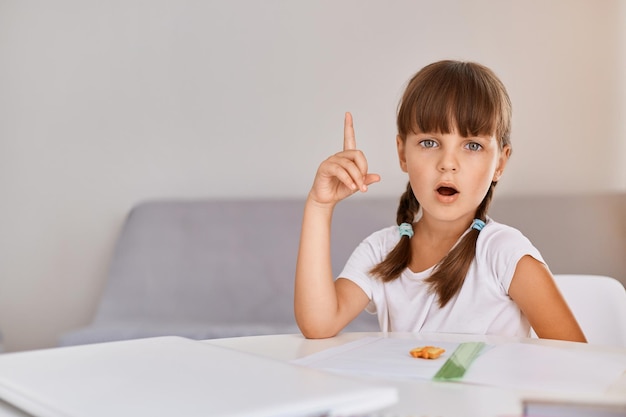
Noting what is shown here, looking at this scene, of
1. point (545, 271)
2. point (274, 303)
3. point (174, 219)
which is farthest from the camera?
point (174, 219)

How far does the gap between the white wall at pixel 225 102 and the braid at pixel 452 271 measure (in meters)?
1.75

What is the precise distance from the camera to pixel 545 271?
1121 mm

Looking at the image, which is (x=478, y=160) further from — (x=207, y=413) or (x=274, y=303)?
(x=274, y=303)

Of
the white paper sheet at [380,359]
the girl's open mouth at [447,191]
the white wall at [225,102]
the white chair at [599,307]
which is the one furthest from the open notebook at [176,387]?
the white wall at [225,102]

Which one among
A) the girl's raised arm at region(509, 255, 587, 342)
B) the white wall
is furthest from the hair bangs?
the white wall

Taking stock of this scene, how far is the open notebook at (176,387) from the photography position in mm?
478

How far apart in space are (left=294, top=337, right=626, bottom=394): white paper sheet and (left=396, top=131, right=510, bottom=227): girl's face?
1.36 ft

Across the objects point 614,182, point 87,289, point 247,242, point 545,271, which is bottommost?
point 87,289

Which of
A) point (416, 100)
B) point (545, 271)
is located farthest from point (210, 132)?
point (545, 271)

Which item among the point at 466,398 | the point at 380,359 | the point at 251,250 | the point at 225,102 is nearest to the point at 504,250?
the point at 380,359

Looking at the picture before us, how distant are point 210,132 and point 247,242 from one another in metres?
0.53

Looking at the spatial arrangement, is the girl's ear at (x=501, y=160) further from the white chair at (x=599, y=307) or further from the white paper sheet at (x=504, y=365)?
the white paper sheet at (x=504, y=365)

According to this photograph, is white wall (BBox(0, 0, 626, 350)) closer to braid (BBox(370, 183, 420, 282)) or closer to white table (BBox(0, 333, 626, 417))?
braid (BBox(370, 183, 420, 282))

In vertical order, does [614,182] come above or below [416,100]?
below
